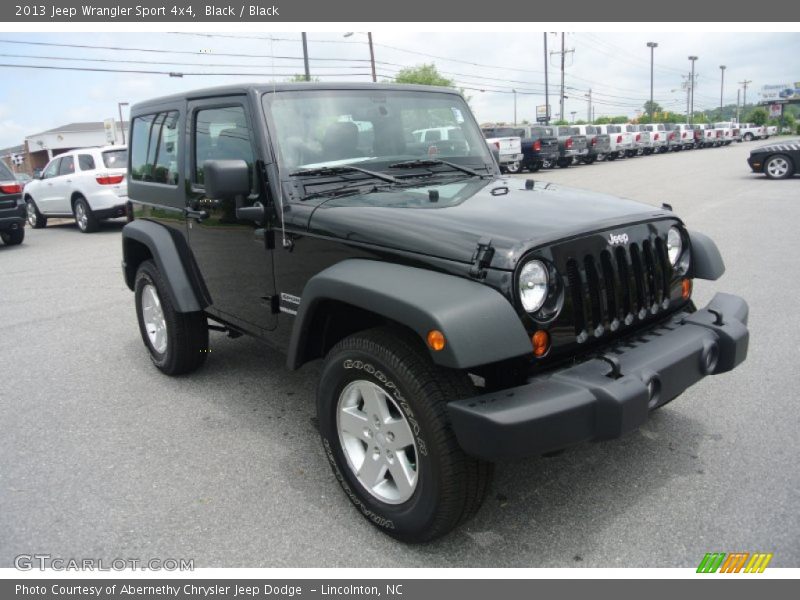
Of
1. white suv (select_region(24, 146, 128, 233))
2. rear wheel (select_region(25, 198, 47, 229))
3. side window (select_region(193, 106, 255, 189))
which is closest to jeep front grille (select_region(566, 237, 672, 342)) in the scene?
side window (select_region(193, 106, 255, 189))

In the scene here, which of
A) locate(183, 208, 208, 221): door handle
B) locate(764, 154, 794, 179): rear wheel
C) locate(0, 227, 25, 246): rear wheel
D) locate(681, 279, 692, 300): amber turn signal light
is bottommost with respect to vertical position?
locate(0, 227, 25, 246): rear wheel

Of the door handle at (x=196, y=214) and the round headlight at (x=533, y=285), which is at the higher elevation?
the door handle at (x=196, y=214)

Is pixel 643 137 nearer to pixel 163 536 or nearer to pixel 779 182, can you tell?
pixel 779 182

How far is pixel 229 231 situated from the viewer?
3.91 m

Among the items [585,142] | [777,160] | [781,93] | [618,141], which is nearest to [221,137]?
[777,160]

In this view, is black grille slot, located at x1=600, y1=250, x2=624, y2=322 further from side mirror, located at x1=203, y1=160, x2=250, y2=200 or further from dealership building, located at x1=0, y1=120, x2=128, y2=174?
dealership building, located at x1=0, y1=120, x2=128, y2=174

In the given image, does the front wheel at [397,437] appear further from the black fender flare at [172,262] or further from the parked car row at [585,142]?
the parked car row at [585,142]

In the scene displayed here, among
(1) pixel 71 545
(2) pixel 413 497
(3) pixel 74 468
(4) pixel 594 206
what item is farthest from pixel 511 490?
(3) pixel 74 468

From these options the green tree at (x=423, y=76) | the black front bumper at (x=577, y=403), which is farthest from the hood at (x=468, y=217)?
the green tree at (x=423, y=76)

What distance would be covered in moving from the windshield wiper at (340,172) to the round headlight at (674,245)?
56.4 inches

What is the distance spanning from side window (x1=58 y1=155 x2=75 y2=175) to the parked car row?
9.36 m

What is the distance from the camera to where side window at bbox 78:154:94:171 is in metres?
14.0

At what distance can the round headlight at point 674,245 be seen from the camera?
3314 mm

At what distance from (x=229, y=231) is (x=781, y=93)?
429 ft
